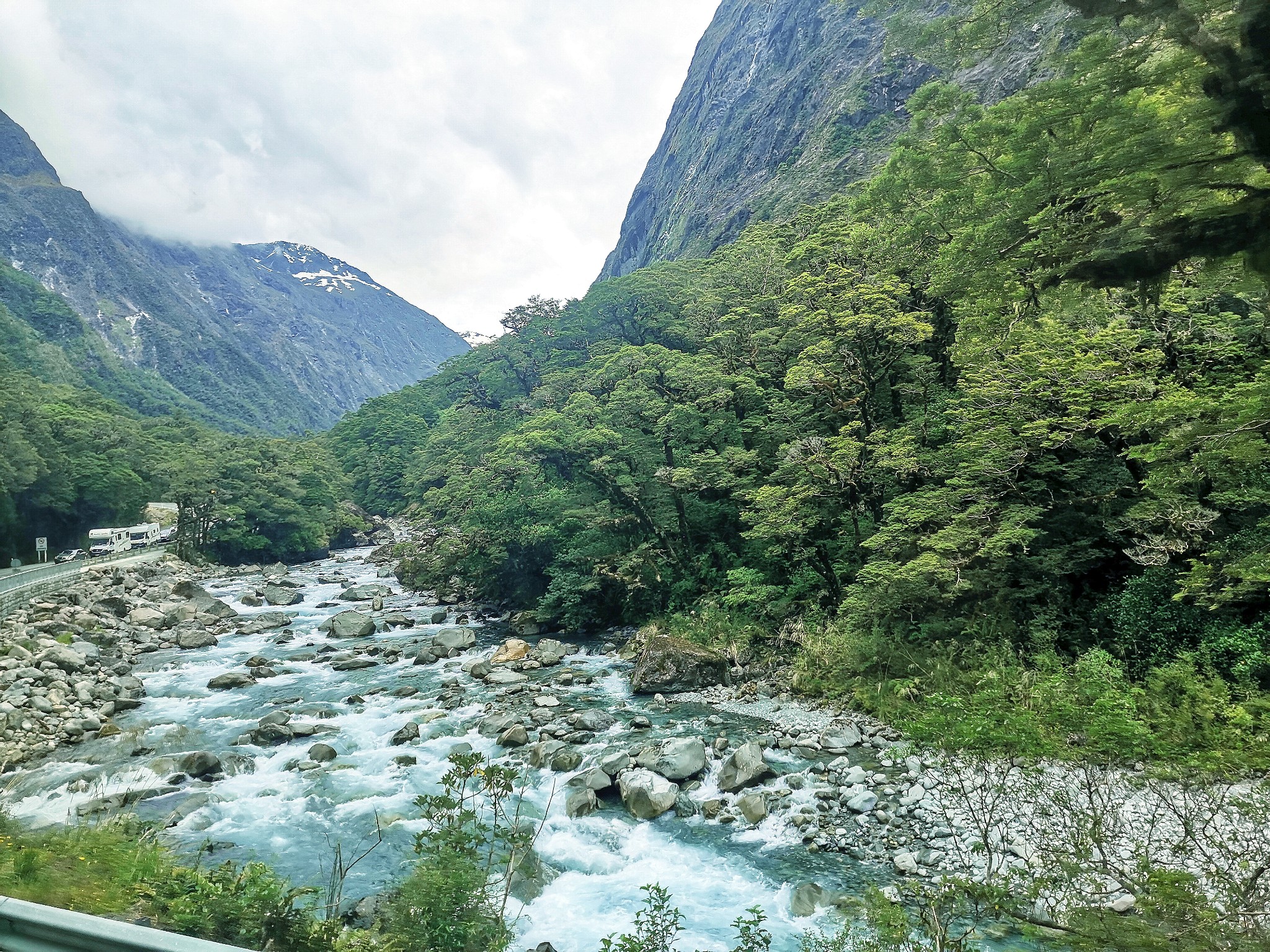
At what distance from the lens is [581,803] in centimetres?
936

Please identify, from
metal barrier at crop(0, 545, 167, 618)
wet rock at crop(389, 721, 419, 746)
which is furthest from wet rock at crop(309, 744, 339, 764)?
metal barrier at crop(0, 545, 167, 618)

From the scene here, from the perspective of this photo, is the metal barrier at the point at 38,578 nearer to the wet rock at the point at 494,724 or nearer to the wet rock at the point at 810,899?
the wet rock at the point at 494,724

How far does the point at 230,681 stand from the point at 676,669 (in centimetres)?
1109

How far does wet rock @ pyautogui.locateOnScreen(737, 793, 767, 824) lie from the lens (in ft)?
29.3

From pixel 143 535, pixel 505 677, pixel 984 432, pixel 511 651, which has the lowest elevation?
pixel 505 677

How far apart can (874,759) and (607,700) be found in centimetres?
608

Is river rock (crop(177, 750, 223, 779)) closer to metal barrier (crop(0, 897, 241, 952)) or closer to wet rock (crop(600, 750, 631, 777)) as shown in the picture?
wet rock (crop(600, 750, 631, 777))

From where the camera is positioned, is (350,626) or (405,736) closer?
(405,736)

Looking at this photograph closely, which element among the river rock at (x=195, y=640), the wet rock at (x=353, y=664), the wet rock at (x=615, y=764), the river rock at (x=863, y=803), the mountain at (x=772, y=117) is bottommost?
the river rock at (x=863, y=803)

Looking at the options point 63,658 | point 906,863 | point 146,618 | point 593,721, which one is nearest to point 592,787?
point 593,721

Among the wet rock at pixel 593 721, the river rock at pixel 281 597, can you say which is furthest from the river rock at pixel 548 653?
the river rock at pixel 281 597

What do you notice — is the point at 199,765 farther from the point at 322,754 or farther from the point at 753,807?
the point at 753,807

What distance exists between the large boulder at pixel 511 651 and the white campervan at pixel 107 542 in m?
26.4

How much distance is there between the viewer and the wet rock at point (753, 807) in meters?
8.94
